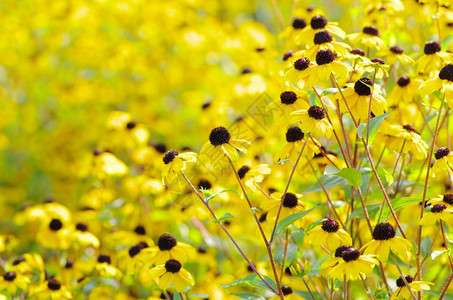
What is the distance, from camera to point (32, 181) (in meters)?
4.55

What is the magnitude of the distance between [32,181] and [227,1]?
260cm

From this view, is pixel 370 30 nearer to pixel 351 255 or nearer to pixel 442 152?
pixel 442 152

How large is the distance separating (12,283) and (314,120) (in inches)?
52.1

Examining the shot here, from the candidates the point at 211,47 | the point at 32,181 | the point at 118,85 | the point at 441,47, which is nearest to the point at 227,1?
the point at 211,47

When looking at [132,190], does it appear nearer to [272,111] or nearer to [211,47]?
[272,111]

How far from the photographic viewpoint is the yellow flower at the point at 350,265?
152 centimetres

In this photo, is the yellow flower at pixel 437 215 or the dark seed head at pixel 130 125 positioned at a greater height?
the yellow flower at pixel 437 215

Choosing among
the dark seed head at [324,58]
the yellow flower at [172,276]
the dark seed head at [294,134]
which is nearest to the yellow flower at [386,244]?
the dark seed head at [294,134]

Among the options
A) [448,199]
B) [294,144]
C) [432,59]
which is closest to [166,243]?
[294,144]

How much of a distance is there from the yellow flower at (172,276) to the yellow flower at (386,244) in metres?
0.58

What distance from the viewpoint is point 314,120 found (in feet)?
5.35

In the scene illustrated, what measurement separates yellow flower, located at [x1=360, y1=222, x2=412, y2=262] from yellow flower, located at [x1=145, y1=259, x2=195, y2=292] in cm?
58

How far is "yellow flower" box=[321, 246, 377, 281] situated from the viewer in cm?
152

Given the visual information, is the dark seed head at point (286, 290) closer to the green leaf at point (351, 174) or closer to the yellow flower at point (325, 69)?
the green leaf at point (351, 174)
